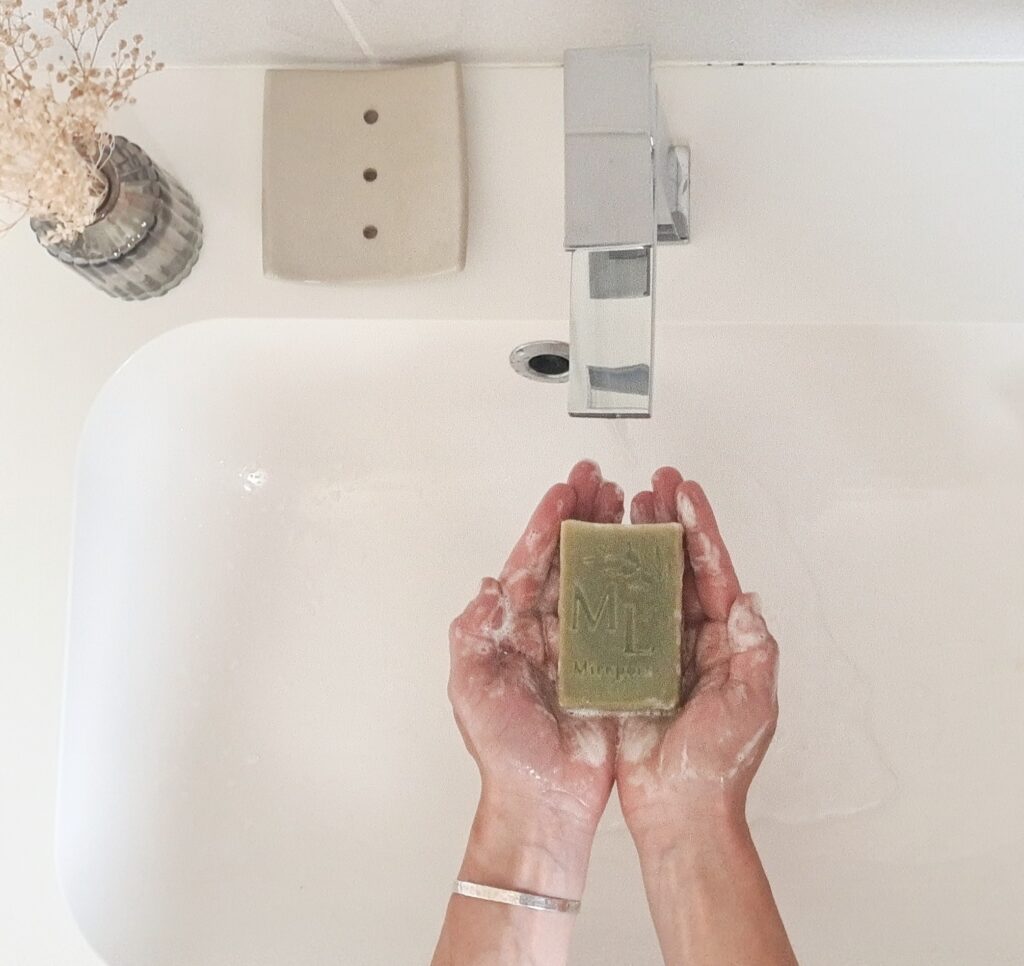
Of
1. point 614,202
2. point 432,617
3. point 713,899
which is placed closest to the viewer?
point 614,202

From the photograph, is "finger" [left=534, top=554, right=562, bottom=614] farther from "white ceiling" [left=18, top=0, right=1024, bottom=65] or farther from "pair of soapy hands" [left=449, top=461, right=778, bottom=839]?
"white ceiling" [left=18, top=0, right=1024, bottom=65]

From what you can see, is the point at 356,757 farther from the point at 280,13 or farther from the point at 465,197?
the point at 280,13

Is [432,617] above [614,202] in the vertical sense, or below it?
below

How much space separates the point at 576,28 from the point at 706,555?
362 millimetres

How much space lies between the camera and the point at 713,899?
662mm

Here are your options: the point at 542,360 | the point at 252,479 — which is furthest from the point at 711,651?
the point at 252,479

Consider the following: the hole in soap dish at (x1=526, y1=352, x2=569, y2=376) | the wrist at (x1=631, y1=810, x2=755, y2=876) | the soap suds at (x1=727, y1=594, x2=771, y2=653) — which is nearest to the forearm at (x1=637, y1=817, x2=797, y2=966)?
the wrist at (x1=631, y1=810, x2=755, y2=876)

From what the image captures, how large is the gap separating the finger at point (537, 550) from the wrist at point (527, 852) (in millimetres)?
140

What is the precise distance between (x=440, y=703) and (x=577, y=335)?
14.2 inches

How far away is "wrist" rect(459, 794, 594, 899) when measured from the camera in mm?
692

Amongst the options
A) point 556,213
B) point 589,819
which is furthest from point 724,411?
point 589,819

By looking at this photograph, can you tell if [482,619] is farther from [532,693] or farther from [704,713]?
[704,713]

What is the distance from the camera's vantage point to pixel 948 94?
0.70m

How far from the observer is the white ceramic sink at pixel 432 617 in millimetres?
732
